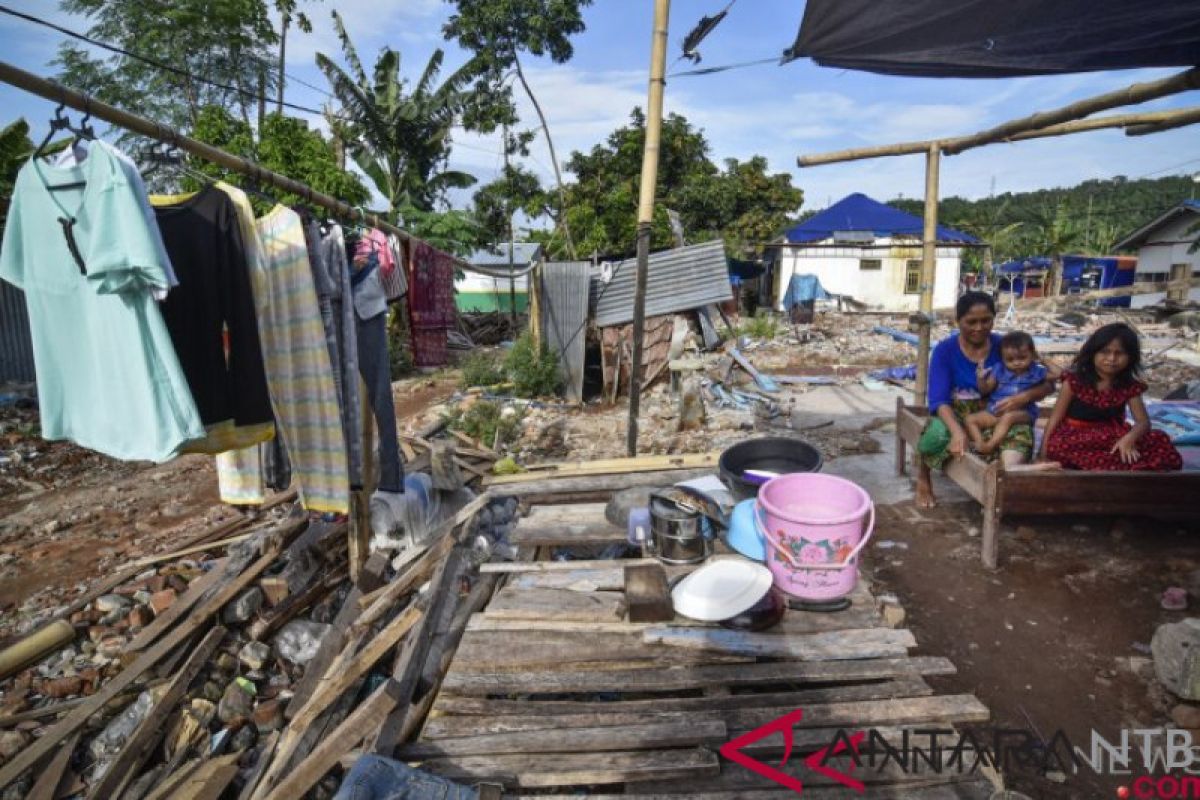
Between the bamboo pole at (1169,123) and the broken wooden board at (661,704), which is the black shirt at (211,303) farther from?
the bamboo pole at (1169,123)

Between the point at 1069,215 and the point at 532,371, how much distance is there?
4181cm

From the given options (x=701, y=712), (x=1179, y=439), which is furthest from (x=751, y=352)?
(x=701, y=712)

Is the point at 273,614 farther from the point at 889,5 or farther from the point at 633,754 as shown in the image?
the point at 889,5

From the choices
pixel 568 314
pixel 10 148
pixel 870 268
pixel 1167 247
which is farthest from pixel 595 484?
pixel 1167 247

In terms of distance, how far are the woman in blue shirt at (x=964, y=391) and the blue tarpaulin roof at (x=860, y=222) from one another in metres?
20.1

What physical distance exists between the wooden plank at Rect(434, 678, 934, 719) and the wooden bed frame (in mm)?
2390

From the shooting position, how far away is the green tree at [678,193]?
62.5 feet

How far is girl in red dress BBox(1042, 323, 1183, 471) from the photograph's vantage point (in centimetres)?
395

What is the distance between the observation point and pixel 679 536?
8.29 ft

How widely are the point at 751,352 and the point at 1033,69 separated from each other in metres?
12.1

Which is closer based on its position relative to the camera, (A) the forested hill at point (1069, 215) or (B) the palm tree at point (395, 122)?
(B) the palm tree at point (395, 122)

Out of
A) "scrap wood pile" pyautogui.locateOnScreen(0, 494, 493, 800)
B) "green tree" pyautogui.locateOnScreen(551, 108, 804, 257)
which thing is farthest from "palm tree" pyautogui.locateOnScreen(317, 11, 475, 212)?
"scrap wood pile" pyautogui.locateOnScreen(0, 494, 493, 800)

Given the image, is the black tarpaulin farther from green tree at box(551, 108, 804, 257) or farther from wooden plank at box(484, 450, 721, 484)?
green tree at box(551, 108, 804, 257)

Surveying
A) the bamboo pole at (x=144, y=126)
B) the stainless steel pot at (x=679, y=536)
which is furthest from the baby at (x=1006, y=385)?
the bamboo pole at (x=144, y=126)
